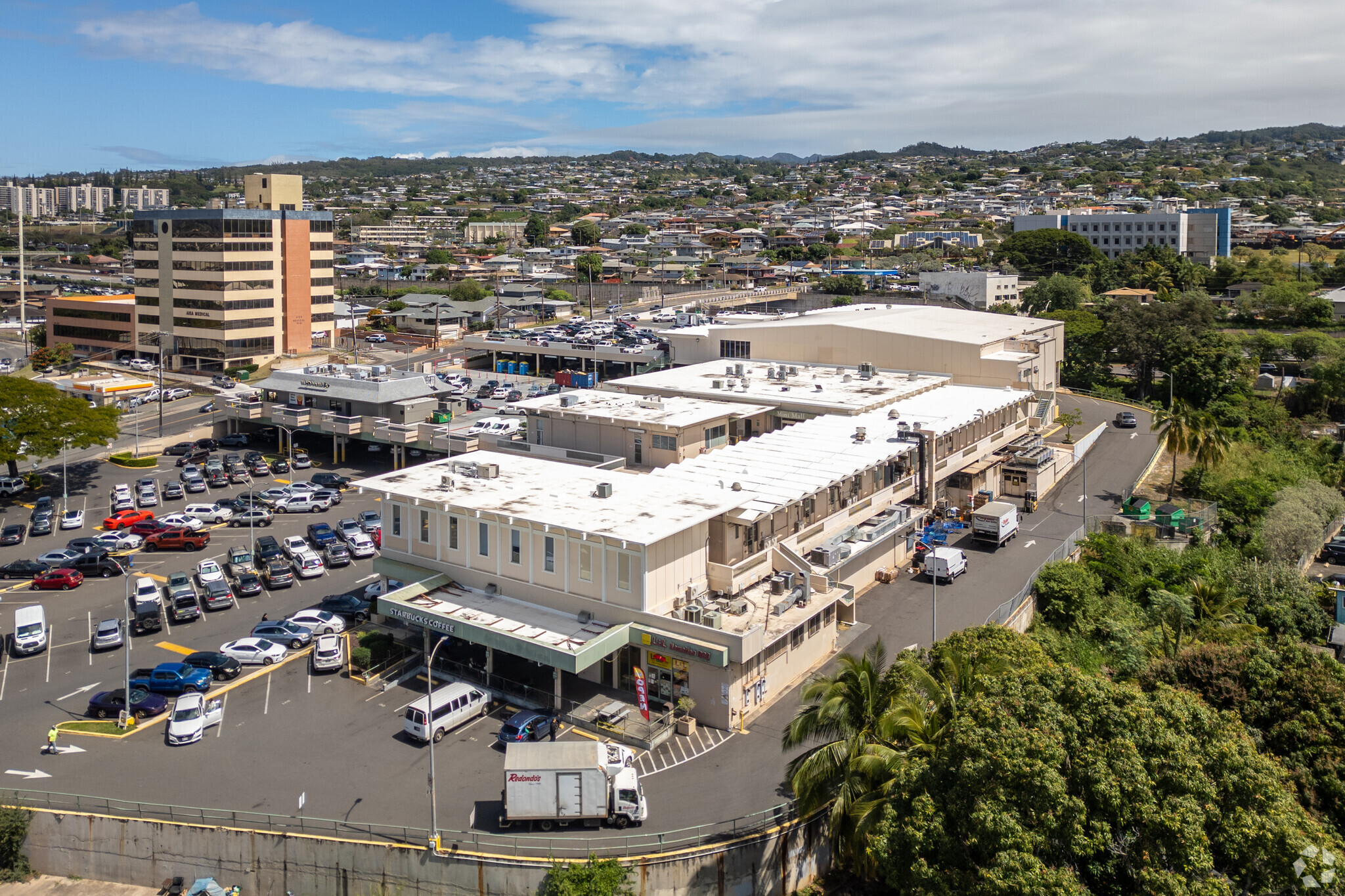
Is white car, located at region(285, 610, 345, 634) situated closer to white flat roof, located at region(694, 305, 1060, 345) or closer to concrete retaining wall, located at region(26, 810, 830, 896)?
concrete retaining wall, located at region(26, 810, 830, 896)

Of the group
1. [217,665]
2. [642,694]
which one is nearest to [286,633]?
[217,665]

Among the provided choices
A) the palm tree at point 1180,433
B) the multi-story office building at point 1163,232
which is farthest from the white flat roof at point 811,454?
the multi-story office building at point 1163,232

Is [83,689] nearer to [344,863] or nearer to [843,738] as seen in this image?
[344,863]

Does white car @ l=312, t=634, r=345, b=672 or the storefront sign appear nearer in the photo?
the storefront sign

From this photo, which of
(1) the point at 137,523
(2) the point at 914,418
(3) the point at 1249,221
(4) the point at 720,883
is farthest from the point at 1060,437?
(3) the point at 1249,221

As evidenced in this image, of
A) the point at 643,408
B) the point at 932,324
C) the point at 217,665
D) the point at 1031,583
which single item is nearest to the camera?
the point at 217,665

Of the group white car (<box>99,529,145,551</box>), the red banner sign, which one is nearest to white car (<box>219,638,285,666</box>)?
the red banner sign
